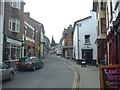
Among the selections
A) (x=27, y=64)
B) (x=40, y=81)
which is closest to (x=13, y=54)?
(x=27, y=64)

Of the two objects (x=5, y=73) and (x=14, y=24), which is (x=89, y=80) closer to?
(x=5, y=73)

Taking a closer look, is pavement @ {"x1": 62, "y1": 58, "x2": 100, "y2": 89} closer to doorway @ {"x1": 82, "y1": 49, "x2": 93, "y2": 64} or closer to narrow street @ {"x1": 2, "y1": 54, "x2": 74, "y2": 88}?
narrow street @ {"x1": 2, "y1": 54, "x2": 74, "y2": 88}

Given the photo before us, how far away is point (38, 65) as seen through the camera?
3089 cm

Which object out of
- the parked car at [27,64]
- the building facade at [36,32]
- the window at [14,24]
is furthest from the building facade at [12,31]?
the building facade at [36,32]

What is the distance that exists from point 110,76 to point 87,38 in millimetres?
41023

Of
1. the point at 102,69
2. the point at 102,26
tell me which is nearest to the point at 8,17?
the point at 102,26

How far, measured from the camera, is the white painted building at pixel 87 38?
48938 mm

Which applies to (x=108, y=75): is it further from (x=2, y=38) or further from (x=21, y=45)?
(x=21, y=45)

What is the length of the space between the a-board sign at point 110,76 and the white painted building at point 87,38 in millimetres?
37724

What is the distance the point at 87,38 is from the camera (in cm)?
5088

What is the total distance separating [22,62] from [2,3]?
6.46m

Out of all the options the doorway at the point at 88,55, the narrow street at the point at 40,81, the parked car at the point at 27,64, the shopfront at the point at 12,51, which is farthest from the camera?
the doorway at the point at 88,55

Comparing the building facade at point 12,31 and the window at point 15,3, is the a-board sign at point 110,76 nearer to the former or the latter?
the building facade at point 12,31

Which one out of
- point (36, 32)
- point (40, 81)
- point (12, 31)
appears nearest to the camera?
point (40, 81)
